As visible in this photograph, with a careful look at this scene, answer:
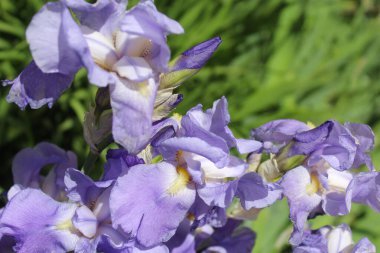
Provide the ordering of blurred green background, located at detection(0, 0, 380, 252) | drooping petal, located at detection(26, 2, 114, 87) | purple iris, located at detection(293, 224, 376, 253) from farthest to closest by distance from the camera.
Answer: blurred green background, located at detection(0, 0, 380, 252) < purple iris, located at detection(293, 224, 376, 253) < drooping petal, located at detection(26, 2, 114, 87)

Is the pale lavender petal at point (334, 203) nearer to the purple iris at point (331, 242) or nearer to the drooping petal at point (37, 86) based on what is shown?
the purple iris at point (331, 242)

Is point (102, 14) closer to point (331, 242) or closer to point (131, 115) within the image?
Result: point (131, 115)

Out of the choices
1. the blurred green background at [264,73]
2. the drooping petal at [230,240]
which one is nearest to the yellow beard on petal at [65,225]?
the drooping petal at [230,240]

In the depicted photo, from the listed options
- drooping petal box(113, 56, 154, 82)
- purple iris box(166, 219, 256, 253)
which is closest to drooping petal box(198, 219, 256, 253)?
purple iris box(166, 219, 256, 253)

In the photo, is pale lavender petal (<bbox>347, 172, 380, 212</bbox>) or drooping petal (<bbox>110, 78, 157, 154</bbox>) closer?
drooping petal (<bbox>110, 78, 157, 154</bbox>)

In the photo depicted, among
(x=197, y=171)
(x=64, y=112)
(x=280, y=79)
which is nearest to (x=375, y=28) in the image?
(x=280, y=79)

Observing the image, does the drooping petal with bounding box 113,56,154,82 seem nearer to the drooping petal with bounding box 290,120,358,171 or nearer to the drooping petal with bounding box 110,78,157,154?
the drooping petal with bounding box 110,78,157,154

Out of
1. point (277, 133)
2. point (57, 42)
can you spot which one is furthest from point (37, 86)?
point (277, 133)
